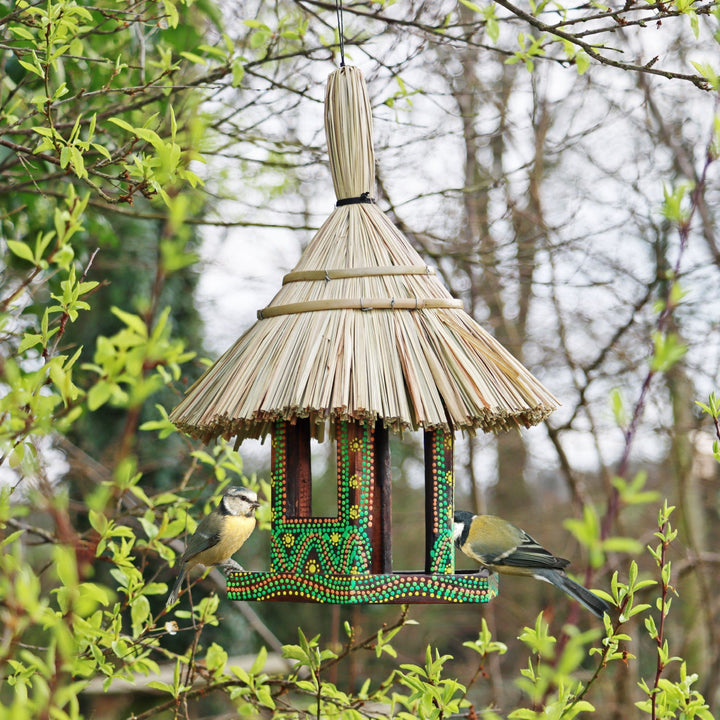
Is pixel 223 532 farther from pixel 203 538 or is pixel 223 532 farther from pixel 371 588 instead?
pixel 371 588

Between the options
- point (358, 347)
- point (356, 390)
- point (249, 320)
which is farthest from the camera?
point (249, 320)

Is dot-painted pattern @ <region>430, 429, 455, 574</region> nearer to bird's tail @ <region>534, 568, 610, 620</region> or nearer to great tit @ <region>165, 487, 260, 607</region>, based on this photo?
bird's tail @ <region>534, 568, 610, 620</region>

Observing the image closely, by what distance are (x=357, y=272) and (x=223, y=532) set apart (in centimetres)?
91

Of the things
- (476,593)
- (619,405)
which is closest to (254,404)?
(476,593)

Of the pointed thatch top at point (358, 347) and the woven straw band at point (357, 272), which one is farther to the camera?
the woven straw band at point (357, 272)

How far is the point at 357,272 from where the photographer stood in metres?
2.30

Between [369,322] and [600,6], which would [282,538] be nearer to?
[369,322]

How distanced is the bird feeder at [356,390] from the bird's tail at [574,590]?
0.52 feet

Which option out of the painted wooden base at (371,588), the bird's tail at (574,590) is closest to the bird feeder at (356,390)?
the painted wooden base at (371,588)

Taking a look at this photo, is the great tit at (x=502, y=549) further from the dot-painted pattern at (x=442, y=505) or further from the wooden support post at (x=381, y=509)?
the wooden support post at (x=381, y=509)

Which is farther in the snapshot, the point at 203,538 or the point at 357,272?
the point at 203,538

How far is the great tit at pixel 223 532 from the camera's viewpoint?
263cm

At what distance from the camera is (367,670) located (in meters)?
8.96

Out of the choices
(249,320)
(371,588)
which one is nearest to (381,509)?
(371,588)
